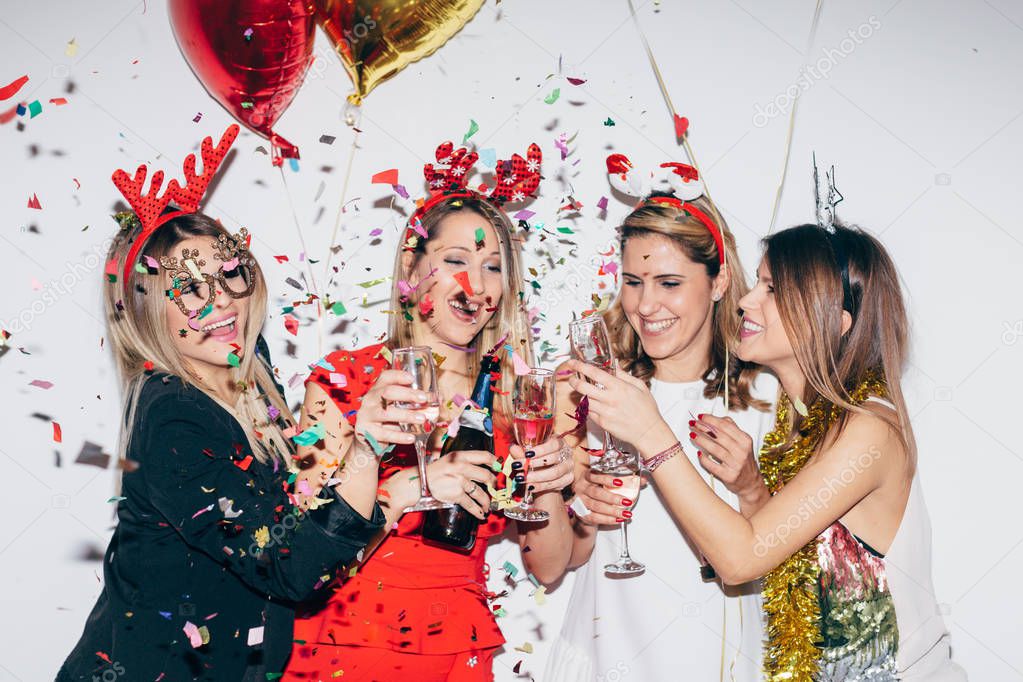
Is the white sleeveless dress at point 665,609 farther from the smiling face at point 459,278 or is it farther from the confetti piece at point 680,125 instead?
the confetti piece at point 680,125

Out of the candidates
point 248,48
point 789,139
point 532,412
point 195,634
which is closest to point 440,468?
point 532,412

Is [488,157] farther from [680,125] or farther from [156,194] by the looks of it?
[156,194]

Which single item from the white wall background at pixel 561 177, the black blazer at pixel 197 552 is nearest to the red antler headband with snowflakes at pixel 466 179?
the white wall background at pixel 561 177

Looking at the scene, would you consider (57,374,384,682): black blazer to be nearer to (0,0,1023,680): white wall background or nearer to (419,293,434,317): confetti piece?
(419,293,434,317): confetti piece

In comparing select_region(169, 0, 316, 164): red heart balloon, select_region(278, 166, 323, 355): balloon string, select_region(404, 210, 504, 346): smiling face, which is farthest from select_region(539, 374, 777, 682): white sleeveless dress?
select_region(169, 0, 316, 164): red heart balloon

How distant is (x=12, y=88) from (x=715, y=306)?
2.31 metres

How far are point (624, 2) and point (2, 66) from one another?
6.53 feet

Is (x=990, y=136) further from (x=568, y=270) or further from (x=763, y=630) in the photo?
(x=763, y=630)

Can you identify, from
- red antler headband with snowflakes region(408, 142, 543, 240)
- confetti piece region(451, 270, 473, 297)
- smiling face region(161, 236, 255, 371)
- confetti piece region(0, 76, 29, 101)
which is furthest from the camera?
confetti piece region(0, 76, 29, 101)

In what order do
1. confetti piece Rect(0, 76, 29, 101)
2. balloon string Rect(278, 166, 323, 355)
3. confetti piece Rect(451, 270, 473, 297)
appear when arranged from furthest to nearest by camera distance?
balloon string Rect(278, 166, 323, 355), confetti piece Rect(0, 76, 29, 101), confetti piece Rect(451, 270, 473, 297)

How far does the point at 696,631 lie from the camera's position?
7.98 feet

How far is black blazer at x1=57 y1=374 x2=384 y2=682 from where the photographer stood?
6.22 ft

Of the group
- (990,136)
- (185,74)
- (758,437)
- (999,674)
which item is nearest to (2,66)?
(185,74)

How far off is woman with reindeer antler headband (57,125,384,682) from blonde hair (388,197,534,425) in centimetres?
44
